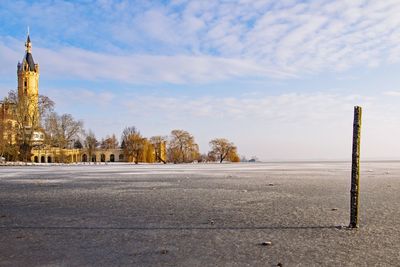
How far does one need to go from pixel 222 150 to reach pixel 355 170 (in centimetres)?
11216

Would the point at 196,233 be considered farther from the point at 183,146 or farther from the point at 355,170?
the point at 183,146

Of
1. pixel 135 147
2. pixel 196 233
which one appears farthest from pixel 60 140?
pixel 196 233

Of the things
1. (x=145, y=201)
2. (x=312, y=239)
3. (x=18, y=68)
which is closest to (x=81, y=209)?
(x=145, y=201)

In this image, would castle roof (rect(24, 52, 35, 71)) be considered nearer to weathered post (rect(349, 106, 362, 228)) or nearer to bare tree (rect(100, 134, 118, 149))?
bare tree (rect(100, 134, 118, 149))

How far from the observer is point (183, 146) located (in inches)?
4616

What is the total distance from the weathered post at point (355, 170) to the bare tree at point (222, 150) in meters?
111

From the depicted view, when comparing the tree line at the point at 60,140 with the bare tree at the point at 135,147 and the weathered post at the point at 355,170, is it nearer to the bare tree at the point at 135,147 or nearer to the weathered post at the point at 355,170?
the bare tree at the point at 135,147

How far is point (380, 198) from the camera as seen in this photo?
1336 centimetres

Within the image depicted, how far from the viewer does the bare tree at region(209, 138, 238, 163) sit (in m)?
120

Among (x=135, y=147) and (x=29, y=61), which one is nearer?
(x=135, y=147)

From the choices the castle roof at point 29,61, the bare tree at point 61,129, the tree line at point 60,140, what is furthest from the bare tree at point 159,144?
the castle roof at point 29,61

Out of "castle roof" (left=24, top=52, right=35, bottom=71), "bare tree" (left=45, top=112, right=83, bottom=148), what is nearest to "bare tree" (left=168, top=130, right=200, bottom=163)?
"bare tree" (left=45, top=112, right=83, bottom=148)

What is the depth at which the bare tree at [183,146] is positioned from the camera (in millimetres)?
116188

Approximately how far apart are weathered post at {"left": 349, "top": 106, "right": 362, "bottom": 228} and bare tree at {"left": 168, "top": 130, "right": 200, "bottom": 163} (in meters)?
107
